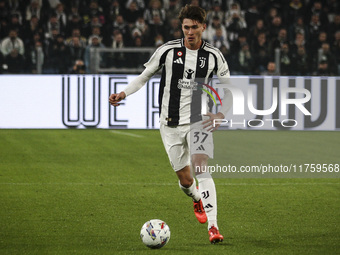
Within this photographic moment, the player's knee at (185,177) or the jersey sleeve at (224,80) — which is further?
the player's knee at (185,177)

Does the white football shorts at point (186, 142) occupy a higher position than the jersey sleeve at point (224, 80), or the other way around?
the jersey sleeve at point (224, 80)

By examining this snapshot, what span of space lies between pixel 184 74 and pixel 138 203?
2105mm

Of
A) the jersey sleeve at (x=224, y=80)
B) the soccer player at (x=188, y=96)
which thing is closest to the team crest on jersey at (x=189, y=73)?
the soccer player at (x=188, y=96)

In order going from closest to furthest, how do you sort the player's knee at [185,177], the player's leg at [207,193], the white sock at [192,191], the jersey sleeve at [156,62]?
the player's leg at [207,193] < the jersey sleeve at [156,62] < the player's knee at [185,177] < the white sock at [192,191]

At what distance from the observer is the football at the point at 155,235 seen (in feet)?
17.6

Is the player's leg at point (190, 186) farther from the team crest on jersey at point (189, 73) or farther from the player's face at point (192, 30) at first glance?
the player's face at point (192, 30)

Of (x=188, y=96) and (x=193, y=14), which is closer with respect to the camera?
(x=193, y=14)

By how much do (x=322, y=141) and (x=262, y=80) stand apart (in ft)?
9.95

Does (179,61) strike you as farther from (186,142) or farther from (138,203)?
(138,203)

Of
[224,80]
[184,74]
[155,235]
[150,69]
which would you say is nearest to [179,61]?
[184,74]

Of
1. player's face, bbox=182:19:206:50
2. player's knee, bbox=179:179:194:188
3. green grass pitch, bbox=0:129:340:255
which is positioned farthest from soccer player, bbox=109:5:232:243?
green grass pitch, bbox=0:129:340:255

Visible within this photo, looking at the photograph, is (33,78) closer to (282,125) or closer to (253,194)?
(282,125)

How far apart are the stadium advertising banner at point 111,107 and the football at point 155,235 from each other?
1075 centimetres

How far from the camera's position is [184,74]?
5898mm
